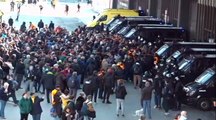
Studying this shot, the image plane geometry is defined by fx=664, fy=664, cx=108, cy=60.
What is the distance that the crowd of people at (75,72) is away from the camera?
2181 centimetres

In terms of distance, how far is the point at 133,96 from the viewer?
29094 mm

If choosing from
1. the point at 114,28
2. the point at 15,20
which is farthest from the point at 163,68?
the point at 15,20

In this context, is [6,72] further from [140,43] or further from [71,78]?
[140,43]

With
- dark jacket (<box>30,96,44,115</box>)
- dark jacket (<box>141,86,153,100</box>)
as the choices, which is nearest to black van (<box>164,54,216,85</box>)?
Answer: dark jacket (<box>141,86,153,100</box>)

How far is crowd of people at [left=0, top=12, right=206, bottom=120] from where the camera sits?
71.6 feet

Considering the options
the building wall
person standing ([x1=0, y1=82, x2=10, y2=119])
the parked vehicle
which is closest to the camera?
person standing ([x1=0, y1=82, x2=10, y2=119])

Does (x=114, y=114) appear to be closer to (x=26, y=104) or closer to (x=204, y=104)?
(x=204, y=104)

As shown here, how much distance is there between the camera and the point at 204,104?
26359 mm

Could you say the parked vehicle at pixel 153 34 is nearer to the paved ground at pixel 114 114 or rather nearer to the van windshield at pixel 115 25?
the van windshield at pixel 115 25

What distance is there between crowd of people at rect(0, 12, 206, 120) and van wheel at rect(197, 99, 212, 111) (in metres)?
0.86

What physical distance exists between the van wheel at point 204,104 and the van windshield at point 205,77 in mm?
794

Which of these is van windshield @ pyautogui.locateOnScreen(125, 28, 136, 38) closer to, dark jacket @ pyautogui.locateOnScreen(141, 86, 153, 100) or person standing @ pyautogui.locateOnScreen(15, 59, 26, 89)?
person standing @ pyautogui.locateOnScreen(15, 59, 26, 89)

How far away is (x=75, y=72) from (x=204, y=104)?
5276mm

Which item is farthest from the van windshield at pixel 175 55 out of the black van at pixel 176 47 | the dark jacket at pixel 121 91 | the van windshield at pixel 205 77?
the dark jacket at pixel 121 91
